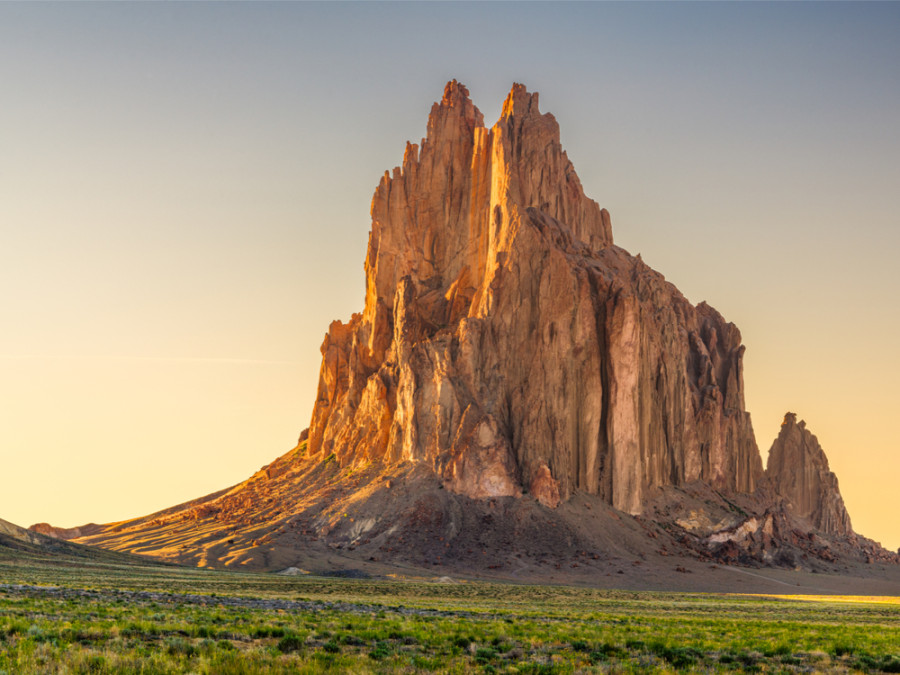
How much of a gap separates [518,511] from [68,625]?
97.1 m

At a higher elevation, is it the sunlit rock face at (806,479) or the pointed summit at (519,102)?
the pointed summit at (519,102)

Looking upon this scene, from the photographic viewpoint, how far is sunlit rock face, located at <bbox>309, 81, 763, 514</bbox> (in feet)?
409

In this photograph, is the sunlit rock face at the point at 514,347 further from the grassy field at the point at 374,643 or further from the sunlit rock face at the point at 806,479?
the grassy field at the point at 374,643

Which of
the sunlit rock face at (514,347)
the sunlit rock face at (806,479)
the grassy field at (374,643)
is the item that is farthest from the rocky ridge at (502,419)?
the grassy field at (374,643)

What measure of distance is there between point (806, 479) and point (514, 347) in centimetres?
9888

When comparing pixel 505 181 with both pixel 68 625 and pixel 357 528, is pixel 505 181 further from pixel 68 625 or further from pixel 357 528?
pixel 68 625

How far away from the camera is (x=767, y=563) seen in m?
127

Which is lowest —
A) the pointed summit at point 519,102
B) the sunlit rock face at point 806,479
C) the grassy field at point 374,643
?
the grassy field at point 374,643

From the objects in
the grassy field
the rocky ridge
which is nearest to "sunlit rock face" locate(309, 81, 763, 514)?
the rocky ridge

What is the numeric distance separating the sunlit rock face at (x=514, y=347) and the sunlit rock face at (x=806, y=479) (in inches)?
1133

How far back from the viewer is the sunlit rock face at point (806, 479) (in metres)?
192

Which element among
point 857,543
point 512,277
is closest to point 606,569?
point 512,277

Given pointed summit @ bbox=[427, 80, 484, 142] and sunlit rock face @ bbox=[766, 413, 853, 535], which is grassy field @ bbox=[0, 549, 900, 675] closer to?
pointed summit @ bbox=[427, 80, 484, 142]

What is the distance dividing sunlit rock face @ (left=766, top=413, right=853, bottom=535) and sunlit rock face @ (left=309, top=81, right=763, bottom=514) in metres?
Result: 28.8
